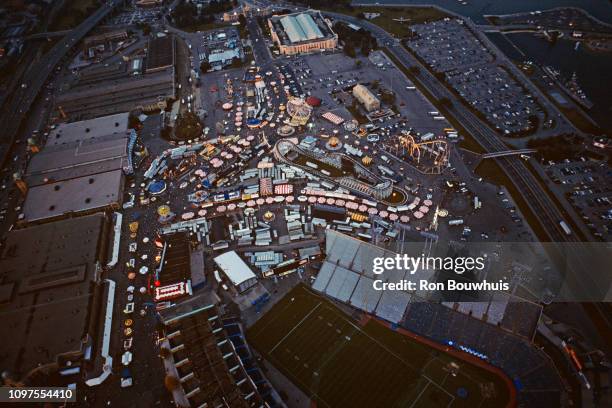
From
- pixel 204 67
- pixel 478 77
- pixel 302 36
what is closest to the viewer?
pixel 478 77

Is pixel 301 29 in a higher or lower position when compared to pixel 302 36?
higher

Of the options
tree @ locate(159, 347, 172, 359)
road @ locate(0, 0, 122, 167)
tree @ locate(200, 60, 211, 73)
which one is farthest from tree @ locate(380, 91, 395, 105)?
road @ locate(0, 0, 122, 167)

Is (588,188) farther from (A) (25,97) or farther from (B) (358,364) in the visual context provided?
(A) (25,97)

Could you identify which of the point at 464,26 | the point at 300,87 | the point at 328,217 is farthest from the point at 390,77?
the point at 328,217

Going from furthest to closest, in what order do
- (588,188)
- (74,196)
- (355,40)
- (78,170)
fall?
(355,40) < (78,170) < (74,196) < (588,188)

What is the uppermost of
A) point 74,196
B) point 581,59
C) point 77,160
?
point 581,59

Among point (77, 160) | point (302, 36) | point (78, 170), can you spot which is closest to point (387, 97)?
point (302, 36)

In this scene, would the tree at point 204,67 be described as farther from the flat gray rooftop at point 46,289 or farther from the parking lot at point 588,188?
the parking lot at point 588,188
